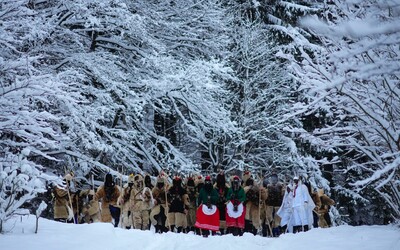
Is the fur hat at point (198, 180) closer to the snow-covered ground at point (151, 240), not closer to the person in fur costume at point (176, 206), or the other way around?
the person in fur costume at point (176, 206)

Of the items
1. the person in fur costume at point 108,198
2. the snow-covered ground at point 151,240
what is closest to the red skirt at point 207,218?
the person in fur costume at point 108,198

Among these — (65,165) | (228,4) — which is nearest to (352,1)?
(65,165)

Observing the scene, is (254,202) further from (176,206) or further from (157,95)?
(157,95)

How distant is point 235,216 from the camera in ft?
45.4

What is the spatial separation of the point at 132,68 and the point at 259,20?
8420 mm

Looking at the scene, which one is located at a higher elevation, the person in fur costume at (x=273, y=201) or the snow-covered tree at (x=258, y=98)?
the snow-covered tree at (x=258, y=98)

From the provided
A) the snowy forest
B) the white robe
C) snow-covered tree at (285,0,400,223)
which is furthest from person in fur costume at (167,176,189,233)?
snow-covered tree at (285,0,400,223)

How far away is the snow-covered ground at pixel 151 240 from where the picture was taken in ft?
23.0

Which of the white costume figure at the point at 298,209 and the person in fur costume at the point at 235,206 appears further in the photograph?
the person in fur costume at the point at 235,206

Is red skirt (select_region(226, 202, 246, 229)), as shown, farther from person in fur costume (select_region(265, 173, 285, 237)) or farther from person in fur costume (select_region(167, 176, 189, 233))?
person in fur costume (select_region(167, 176, 189, 233))

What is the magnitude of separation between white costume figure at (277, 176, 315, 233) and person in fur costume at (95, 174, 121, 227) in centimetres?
454

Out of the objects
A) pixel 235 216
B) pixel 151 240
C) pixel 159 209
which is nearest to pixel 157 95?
pixel 159 209

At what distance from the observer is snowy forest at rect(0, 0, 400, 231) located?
7.84 m

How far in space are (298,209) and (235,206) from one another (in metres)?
1.71
